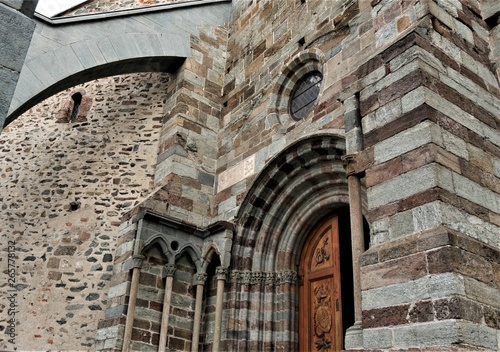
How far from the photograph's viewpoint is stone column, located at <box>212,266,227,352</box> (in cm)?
586

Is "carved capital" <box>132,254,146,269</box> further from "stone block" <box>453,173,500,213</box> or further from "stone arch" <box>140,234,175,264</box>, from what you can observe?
"stone block" <box>453,173,500,213</box>

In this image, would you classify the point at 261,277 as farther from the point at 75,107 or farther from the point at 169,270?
the point at 75,107

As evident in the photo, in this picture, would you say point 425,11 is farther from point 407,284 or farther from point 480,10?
point 407,284

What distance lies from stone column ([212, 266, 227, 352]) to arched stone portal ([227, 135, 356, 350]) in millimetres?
139

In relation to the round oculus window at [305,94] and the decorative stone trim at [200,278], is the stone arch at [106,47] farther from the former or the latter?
the decorative stone trim at [200,278]

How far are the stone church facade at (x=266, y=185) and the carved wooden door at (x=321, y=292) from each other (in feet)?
0.08

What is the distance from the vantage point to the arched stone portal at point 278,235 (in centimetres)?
583

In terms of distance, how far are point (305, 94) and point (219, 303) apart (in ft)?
10.7

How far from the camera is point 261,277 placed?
6.23 metres

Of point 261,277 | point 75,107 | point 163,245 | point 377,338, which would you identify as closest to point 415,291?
point 377,338

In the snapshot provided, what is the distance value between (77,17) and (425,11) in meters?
5.65

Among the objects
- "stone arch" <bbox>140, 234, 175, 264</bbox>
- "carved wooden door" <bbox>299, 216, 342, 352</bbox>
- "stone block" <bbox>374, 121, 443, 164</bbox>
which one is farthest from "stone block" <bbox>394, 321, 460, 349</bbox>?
"stone arch" <bbox>140, 234, 175, 264</bbox>

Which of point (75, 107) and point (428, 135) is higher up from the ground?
point (75, 107)

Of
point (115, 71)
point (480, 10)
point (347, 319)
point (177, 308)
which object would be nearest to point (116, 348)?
point (177, 308)
